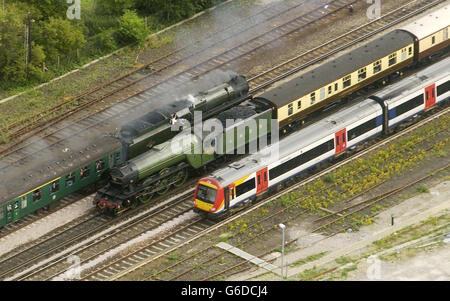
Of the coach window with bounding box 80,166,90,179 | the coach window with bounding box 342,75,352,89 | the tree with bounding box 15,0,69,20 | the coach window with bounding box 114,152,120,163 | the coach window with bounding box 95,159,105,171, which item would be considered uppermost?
the tree with bounding box 15,0,69,20

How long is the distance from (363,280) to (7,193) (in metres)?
20.1

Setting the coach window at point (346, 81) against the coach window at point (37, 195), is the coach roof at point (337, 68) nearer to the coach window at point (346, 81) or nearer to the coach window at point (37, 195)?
the coach window at point (346, 81)

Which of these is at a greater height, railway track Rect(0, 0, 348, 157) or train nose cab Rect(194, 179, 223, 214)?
railway track Rect(0, 0, 348, 157)

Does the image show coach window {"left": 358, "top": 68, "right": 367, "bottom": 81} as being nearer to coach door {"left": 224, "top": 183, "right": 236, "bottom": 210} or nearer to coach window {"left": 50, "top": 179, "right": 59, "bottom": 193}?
coach door {"left": 224, "top": 183, "right": 236, "bottom": 210}

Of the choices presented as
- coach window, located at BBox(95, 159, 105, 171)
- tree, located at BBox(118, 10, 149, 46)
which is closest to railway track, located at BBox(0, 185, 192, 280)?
coach window, located at BBox(95, 159, 105, 171)

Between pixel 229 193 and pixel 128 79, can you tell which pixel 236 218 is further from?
pixel 128 79

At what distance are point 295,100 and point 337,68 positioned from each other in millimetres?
4311

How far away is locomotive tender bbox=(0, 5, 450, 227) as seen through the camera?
67062 millimetres

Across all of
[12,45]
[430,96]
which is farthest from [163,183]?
[430,96]

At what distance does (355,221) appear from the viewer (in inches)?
2603

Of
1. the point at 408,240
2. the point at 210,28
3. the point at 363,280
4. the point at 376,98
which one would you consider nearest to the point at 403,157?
the point at 376,98

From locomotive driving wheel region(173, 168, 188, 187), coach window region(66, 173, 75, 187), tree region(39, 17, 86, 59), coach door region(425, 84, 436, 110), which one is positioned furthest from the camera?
tree region(39, 17, 86, 59)

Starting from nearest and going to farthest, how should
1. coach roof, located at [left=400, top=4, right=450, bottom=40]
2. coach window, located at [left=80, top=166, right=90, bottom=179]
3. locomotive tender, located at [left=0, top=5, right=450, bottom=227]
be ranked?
locomotive tender, located at [left=0, top=5, right=450, bottom=227]
coach window, located at [left=80, top=166, right=90, bottom=179]
coach roof, located at [left=400, top=4, right=450, bottom=40]

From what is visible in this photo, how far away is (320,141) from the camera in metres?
70.0
